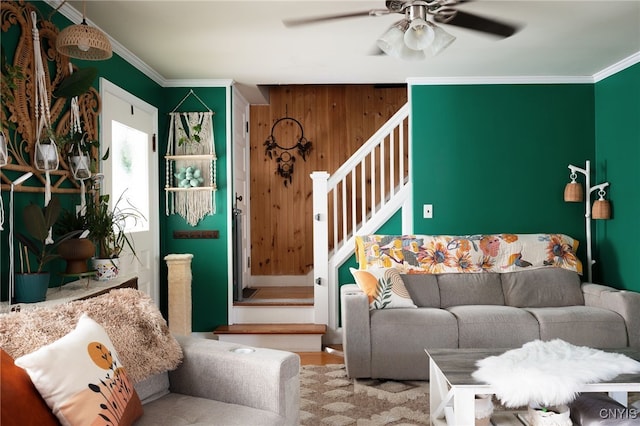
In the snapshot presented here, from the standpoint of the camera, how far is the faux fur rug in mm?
1838

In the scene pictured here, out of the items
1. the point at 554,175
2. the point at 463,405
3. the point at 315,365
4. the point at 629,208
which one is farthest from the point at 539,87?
the point at 463,405

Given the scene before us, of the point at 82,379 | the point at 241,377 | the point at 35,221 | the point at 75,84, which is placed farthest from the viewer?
the point at 75,84

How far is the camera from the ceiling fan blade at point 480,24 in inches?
127

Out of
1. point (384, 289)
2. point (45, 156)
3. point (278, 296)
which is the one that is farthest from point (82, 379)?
point (278, 296)

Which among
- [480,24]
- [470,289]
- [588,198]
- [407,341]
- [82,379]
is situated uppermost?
[480,24]

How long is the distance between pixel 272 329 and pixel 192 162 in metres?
1.68

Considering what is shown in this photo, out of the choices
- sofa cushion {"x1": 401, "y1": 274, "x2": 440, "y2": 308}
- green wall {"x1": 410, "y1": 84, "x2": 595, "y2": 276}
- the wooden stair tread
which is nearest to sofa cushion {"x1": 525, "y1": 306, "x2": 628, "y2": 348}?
sofa cushion {"x1": 401, "y1": 274, "x2": 440, "y2": 308}

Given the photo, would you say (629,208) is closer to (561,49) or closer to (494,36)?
(561,49)

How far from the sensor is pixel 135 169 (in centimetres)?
449

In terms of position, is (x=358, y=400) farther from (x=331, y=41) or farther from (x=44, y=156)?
(x=331, y=41)

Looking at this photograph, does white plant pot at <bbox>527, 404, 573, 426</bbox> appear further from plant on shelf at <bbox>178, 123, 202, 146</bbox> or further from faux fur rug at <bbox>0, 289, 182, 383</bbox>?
plant on shelf at <bbox>178, 123, 202, 146</bbox>

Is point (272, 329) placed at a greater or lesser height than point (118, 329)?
lesser

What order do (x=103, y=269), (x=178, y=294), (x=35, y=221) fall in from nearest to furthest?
(x=35, y=221) < (x=103, y=269) < (x=178, y=294)

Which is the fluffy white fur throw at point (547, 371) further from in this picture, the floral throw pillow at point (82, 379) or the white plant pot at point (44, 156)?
the white plant pot at point (44, 156)
